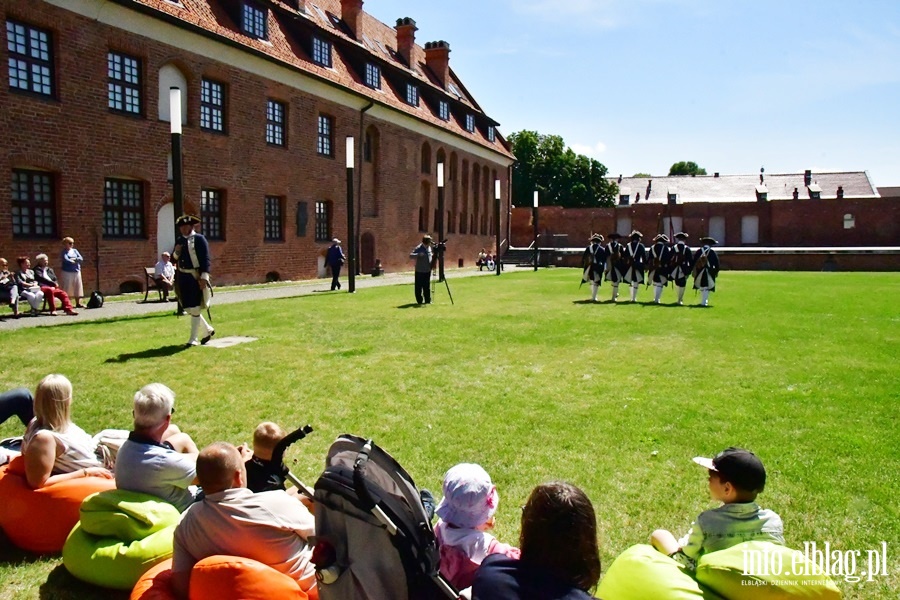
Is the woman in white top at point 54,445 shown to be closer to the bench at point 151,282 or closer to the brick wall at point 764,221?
the bench at point 151,282

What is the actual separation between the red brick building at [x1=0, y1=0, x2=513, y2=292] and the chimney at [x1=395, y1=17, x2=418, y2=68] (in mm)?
319

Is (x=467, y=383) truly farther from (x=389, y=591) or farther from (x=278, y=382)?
(x=389, y=591)

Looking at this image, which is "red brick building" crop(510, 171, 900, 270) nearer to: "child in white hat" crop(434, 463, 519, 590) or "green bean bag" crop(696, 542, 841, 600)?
"green bean bag" crop(696, 542, 841, 600)

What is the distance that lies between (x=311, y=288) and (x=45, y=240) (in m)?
8.22

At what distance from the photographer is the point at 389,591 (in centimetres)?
266

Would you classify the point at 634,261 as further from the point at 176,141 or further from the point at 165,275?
the point at 165,275

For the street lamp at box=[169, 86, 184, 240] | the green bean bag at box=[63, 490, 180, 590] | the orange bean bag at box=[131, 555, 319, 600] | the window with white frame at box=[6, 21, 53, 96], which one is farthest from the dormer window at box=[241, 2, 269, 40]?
the orange bean bag at box=[131, 555, 319, 600]

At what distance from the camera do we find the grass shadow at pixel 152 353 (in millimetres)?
9078

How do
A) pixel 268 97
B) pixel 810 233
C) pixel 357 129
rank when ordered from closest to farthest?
pixel 268 97
pixel 357 129
pixel 810 233

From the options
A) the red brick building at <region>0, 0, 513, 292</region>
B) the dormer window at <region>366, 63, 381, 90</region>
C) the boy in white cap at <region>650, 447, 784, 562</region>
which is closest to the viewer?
the boy in white cap at <region>650, 447, 784, 562</region>

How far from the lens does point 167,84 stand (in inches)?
831

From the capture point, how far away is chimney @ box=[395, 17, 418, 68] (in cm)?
3994

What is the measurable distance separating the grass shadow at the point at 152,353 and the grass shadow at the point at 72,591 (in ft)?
19.0

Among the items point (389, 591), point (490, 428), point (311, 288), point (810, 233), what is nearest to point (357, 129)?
point (311, 288)
